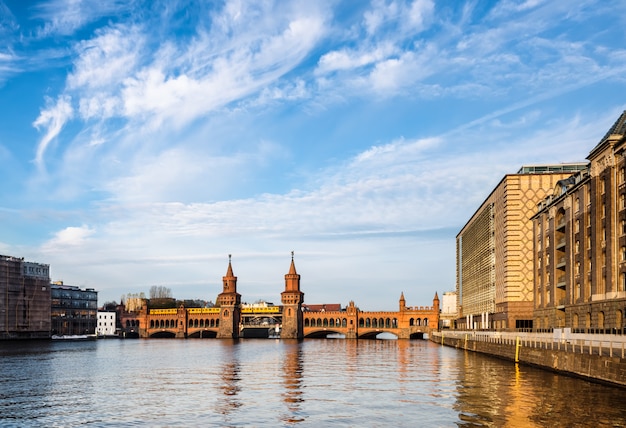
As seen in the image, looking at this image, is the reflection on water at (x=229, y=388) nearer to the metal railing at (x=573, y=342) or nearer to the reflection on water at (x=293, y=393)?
the reflection on water at (x=293, y=393)

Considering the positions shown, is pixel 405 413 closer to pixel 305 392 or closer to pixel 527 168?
pixel 305 392

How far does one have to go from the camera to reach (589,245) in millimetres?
71375

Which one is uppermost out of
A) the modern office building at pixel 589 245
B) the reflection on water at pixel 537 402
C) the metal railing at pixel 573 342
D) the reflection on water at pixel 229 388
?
the modern office building at pixel 589 245

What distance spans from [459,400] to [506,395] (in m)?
3.94

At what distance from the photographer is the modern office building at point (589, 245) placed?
62463 millimetres

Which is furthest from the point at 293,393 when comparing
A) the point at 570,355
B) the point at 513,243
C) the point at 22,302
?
the point at 22,302

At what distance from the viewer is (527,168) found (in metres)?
124

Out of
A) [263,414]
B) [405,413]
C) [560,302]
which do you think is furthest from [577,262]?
[263,414]

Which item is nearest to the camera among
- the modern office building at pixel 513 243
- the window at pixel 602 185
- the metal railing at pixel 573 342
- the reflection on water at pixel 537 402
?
the reflection on water at pixel 537 402

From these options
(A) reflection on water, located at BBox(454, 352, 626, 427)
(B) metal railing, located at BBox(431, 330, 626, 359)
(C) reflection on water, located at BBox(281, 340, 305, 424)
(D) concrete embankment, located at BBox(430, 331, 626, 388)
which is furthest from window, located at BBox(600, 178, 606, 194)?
(C) reflection on water, located at BBox(281, 340, 305, 424)

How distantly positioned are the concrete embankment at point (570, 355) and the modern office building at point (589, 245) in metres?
4.63

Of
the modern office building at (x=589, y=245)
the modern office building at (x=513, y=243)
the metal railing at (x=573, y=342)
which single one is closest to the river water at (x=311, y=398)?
the metal railing at (x=573, y=342)

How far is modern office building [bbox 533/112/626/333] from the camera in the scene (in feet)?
205

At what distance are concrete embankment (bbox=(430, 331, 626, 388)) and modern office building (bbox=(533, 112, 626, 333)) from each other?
4.63 m
